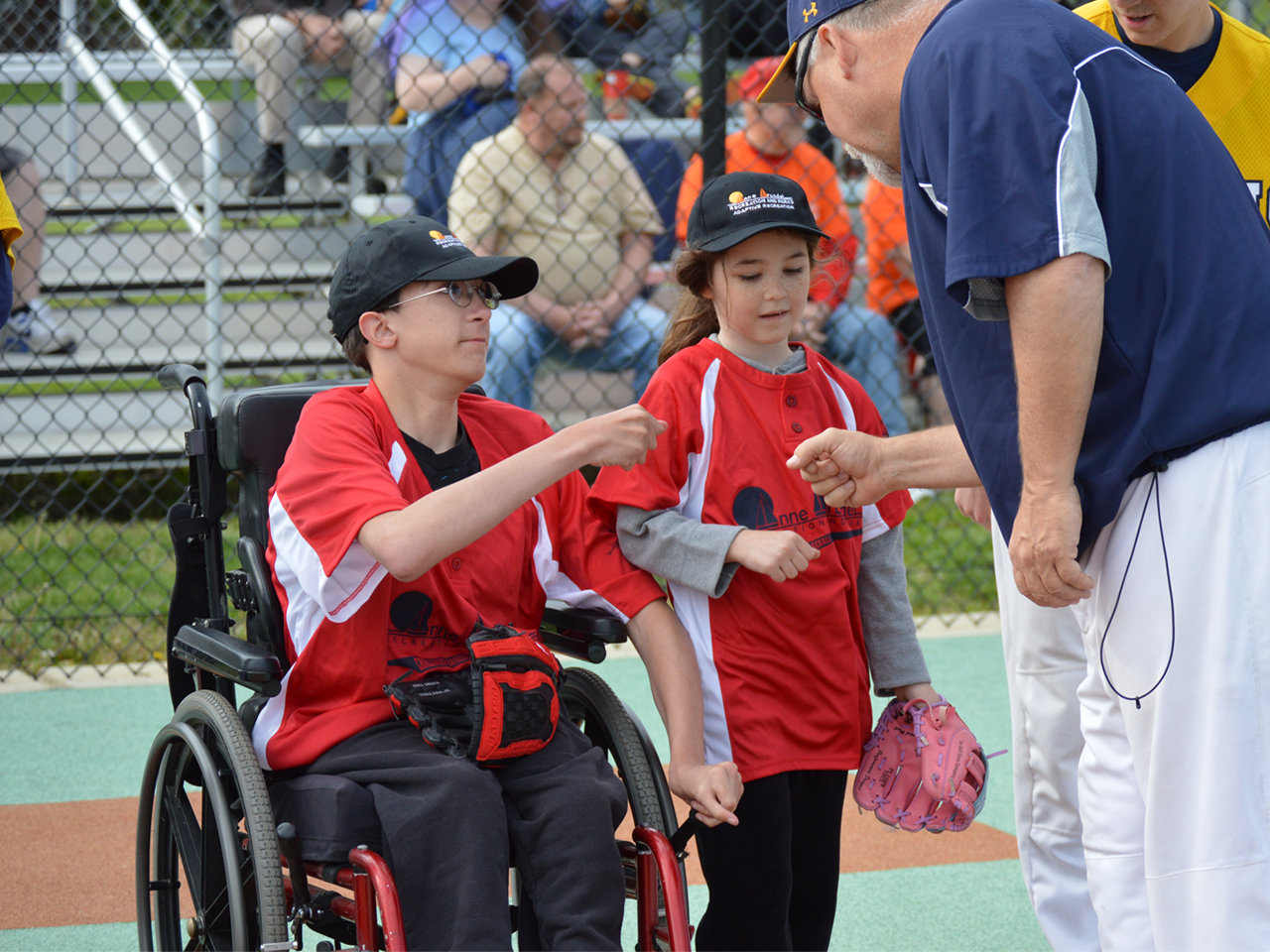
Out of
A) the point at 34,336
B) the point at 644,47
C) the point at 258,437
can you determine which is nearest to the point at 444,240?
the point at 258,437

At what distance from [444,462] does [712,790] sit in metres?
0.65

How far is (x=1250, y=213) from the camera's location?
1.56 metres

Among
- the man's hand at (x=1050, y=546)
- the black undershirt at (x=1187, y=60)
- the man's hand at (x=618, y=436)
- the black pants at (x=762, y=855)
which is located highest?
the black undershirt at (x=1187, y=60)

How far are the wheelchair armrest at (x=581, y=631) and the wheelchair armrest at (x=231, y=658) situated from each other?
0.45m

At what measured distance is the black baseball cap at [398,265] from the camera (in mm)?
2029

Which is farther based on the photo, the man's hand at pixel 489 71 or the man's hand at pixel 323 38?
the man's hand at pixel 323 38

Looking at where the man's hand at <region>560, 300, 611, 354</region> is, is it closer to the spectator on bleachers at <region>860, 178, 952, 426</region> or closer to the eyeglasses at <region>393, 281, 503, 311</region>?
the spectator on bleachers at <region>860, 178, 952, 426</region>

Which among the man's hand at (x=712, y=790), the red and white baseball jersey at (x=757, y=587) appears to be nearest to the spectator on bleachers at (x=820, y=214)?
the red and white baseball jersey at (x=757, y=587)

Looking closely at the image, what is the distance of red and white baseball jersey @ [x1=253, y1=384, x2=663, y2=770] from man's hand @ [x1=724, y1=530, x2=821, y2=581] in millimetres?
210

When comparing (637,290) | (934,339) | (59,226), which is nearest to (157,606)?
(637,290)

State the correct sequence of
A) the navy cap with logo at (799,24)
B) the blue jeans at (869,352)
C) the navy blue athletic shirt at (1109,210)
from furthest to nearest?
the blue jeans at (869,352), the navy cap with logo at (799,24), the navy blue athletic shirt at (1109,210)

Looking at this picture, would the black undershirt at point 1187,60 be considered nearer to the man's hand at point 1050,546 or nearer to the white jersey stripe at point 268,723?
the man's hand at point 1050,546

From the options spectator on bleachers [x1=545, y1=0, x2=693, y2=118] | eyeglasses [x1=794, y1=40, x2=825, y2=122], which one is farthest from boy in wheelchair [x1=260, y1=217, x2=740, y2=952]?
spectator on bleachers [x1=545, y1=0, x2=693, y2=118]

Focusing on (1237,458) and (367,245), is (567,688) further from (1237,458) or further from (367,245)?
(1237,458)
